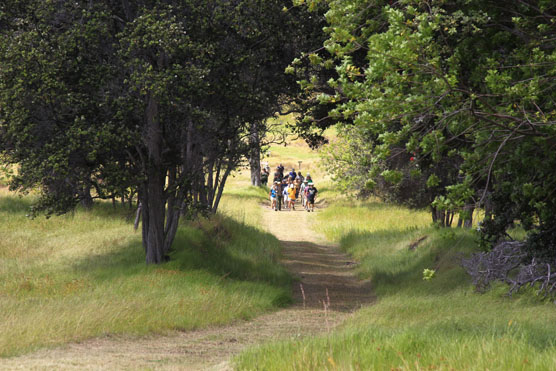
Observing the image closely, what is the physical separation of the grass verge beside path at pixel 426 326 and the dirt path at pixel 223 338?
0.47 meters

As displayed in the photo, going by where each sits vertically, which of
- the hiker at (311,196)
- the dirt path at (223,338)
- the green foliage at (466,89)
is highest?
the green foliage at (466,89)

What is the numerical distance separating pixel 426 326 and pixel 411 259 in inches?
381

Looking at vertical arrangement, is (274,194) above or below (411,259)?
above

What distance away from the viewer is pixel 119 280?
14.5 m

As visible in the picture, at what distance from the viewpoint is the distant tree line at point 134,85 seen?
1361 centimetres

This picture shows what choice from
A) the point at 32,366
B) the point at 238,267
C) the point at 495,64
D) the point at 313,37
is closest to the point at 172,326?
the point at 32,366

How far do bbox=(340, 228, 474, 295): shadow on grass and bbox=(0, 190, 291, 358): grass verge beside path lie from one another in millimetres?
2597

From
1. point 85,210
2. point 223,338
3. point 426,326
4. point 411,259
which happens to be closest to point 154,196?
point 223,338

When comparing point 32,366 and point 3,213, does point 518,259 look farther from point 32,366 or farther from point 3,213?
point 3,213

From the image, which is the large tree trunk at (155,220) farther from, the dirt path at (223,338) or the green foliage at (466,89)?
the green foliage at (466,89)

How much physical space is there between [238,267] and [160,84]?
5.61 metres

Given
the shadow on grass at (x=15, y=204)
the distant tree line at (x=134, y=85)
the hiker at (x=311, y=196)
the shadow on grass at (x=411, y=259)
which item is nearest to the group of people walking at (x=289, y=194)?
the hiker at (x=311, y=196)

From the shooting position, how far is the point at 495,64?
871 centimetres

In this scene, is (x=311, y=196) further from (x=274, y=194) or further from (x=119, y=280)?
(x=119, y=280)
